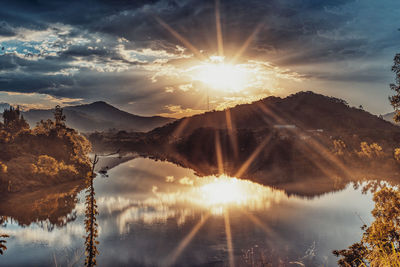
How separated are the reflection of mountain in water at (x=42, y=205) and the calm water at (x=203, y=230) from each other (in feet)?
5.13

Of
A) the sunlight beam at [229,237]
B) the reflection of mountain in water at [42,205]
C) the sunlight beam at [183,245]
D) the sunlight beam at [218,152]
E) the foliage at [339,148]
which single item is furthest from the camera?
the sunlight beam at [218,152]

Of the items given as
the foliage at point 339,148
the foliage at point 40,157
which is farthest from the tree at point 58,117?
the foliage at point 339,148

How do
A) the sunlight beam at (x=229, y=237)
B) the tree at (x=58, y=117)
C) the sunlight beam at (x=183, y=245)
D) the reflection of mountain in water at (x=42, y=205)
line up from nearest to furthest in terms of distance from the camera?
the sunlight beam at (x=229, y=237)
the sunlight beam at (x=183, y=245)
the reflection of mountain in water at (x=42, y=205)
the tree at (x=58, y=117)

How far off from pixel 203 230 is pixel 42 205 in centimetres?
3139

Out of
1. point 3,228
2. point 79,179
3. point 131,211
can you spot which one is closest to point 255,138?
point 79,179

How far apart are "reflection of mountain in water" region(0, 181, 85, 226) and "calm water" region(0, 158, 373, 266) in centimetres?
156

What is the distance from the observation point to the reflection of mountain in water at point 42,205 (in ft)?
168

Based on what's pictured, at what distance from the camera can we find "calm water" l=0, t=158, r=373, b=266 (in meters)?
35.7

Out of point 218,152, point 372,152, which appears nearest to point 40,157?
point 372,152

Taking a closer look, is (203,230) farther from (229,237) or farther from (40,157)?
(40,157)

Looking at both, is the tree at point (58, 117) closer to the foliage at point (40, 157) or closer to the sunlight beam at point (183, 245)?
the foliage at point (40, 157)

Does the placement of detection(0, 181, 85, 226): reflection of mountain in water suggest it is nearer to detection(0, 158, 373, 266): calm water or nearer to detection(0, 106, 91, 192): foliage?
detection(0, 158, 373, 266): calm water

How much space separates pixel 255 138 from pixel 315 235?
410 feet

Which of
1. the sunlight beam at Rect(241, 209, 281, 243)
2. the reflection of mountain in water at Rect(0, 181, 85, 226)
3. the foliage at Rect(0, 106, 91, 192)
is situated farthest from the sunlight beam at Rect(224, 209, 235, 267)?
the foliage at Rect(0, 106, 91, 192)
